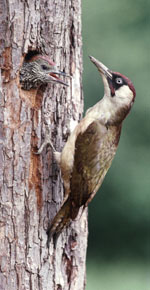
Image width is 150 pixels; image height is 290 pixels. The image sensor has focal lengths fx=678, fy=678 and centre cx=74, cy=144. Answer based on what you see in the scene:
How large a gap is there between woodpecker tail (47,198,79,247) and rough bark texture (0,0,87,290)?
4 centimetres

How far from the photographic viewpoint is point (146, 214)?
10.7 meters

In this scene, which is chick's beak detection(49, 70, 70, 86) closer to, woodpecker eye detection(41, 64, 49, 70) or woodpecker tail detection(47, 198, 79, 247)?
woodpecker eye detection(41, 64, 49, 70)

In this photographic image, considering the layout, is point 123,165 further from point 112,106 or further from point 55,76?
point 55,76

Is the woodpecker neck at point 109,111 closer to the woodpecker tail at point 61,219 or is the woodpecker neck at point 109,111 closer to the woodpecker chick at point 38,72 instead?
the woodpecker chick at point 38,72

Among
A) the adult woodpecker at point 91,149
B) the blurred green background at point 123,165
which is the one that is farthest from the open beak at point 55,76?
the blurred green background at point 123,165

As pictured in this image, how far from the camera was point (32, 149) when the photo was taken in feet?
13.2

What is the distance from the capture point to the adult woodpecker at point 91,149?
411 cm

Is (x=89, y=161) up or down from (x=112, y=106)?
down

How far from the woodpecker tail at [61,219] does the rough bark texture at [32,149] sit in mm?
43

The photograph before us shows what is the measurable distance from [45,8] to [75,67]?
0.44 metres

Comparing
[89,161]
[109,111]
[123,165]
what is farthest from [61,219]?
[123,165]

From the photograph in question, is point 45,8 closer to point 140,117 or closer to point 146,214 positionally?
point 140,117

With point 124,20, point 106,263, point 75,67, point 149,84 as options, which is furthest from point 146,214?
point 75,67

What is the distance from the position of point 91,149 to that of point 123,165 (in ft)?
19.6
